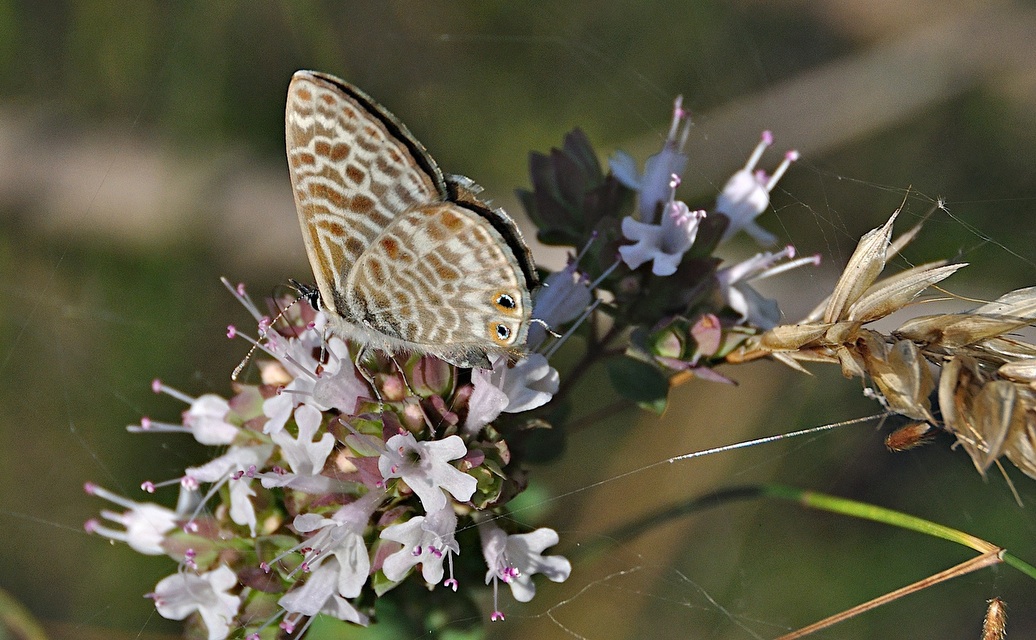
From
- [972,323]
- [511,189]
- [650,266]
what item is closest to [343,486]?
[650,266]

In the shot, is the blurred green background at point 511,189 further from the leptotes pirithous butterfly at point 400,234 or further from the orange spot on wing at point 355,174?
the orange spot on wing at point 355,174

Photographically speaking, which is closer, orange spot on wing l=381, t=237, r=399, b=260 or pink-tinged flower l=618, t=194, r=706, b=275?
orange spot on wing l=381, t=237, r=399, b=260

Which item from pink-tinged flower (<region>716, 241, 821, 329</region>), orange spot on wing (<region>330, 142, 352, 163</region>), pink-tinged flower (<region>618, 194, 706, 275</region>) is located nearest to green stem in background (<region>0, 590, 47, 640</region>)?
orange spot on wing (<region>330, 142, 352, 163</region>)

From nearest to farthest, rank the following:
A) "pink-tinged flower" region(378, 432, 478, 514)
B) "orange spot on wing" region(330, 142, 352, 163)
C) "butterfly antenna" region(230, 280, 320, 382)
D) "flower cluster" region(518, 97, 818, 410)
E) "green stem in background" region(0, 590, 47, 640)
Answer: "pink-tinged flower" region(378, 432, 478, 514)
"orange spot on wing" region(330, 142, 352, 163)
"butterfly antenna" region(230, 280, 320, 382)
"flower cluster" region(518, 97, 818, 410)
"green stem in background" region(0, 590, 47, 640)

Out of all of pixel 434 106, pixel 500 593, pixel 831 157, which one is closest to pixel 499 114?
pixel 434 106

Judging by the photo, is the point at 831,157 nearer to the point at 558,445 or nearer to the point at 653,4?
the point at 653,4

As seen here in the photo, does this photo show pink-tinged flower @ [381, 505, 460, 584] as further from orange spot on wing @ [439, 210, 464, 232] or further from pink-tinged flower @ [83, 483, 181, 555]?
pink-tinged flower @ [83, 483, 181, 555]
